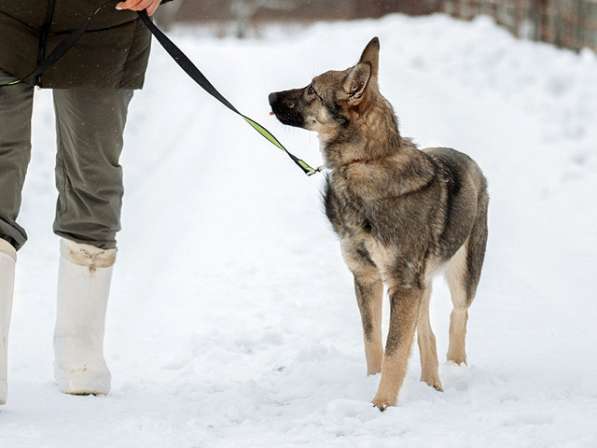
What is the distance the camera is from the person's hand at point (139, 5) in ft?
12.4

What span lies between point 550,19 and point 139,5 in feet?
50.5

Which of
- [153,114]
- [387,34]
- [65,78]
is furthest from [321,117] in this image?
[387,34]

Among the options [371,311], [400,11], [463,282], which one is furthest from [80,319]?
[400,11]

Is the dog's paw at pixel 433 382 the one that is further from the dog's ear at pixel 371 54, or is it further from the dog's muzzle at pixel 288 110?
the dog's ear at pixel 371 54

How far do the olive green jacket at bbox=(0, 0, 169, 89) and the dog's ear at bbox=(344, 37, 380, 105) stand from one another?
2.80ft

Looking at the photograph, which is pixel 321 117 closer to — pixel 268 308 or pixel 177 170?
pixel 268 308

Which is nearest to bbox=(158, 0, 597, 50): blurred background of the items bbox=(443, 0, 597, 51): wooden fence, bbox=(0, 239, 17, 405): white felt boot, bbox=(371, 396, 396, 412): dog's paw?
bbox=(443, 0, 597, 51): wooden fence

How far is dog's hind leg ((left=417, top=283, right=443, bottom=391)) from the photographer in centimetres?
437

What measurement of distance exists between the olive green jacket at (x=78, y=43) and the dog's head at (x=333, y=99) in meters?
0.68

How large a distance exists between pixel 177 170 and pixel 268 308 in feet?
14.0

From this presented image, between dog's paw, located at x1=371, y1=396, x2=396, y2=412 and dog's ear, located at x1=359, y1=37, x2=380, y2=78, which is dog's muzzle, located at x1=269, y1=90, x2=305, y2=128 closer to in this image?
dog's ear, located at x1=359, y1=37, x2=380, y2=78

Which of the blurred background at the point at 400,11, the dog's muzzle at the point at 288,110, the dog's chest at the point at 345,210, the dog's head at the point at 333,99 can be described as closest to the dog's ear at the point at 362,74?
the dog's head at the point at 333,99

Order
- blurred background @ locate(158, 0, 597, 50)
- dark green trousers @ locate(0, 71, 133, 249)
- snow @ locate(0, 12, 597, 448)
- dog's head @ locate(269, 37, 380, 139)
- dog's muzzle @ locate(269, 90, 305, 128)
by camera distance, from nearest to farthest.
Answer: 1. snow @ locate(0, 12, 597, 448)
2. dark green trousers @ locate(0, 71, 133, 249)
3. dog's head @ locate(269, 37, 380, 139)
4. dog's muzzle @ locate(269, 90, 305, 128)
5. blurred background @ locate(158, 0, 597, 50)

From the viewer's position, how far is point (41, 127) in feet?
34.4
